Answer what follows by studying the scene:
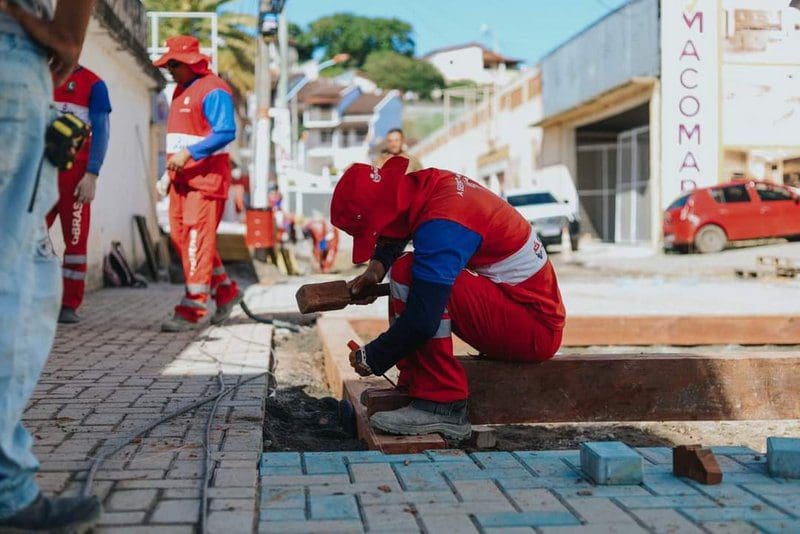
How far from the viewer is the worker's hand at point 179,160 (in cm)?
622

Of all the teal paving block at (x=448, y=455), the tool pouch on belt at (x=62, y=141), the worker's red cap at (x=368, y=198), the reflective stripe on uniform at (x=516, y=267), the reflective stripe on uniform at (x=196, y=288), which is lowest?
the teal paving block at (x=448, y=455)

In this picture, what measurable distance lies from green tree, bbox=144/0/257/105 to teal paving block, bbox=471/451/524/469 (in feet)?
89.6

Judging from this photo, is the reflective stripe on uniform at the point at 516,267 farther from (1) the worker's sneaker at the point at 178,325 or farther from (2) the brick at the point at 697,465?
(1) the worker's sneaker at the point at 178,325

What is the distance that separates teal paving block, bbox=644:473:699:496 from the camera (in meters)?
2.80

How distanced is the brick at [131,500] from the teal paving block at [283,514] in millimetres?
330

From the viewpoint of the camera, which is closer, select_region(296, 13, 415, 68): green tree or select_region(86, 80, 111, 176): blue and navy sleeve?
select_region(86, 80, 111, 176): blue and navy sleeve

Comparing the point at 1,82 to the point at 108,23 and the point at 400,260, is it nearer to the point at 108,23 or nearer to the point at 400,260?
the point at 400,260

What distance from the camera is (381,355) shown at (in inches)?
136

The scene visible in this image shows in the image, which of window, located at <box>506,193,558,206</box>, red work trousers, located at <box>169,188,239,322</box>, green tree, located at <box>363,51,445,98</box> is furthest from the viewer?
green tree, located at <box>363,51,445,98</box>

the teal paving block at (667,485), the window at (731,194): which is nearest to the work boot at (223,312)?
the teal paving block at (667,485)

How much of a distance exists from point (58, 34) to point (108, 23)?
8.86 meters

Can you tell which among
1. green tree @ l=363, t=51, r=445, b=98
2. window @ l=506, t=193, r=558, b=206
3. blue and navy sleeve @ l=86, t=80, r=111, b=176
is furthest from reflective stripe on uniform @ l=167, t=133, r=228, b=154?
green tree @ l=363, t=51, r=445, b=98

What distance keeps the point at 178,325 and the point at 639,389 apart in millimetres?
3451

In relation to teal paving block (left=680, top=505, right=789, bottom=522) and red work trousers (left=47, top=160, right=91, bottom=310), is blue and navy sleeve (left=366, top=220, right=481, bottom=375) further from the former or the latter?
red work trousers (left=47, top=160, right=91, bottom=310)
